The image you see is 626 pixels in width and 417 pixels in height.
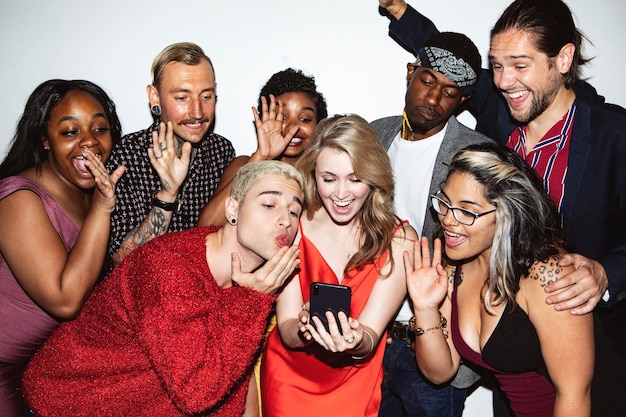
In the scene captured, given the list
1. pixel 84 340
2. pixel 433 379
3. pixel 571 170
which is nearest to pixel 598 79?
pixel 571 170

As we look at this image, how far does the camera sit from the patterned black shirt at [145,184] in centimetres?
280

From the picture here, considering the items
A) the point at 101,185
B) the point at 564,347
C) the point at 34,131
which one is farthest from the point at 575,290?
the point at 34,131

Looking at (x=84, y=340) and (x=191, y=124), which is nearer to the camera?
(x=84, y=340)

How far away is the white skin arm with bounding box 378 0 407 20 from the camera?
3.20 metres

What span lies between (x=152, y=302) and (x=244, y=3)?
7.24 feet

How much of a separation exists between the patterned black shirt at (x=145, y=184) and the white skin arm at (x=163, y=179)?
5.3 inches

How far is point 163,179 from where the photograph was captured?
2.68 meters

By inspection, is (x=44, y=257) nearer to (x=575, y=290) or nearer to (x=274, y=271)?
(x=274, y=271)

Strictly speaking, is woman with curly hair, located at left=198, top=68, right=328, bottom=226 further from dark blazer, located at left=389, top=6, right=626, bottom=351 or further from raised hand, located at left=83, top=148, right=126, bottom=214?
dark blazer, located at left=389, top=6, right=626, bottom=351

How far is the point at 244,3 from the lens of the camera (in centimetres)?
334

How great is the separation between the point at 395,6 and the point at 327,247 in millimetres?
1668

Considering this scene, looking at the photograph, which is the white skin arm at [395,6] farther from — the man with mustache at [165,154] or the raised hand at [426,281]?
the raised hand at [426,281]

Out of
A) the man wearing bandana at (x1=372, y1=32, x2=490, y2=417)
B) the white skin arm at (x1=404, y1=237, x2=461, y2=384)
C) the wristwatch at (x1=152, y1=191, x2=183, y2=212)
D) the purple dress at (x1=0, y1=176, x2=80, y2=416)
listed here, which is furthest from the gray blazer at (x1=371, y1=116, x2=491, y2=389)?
the purple dress at (x1=0, y1=176, x2=80, y2=416)

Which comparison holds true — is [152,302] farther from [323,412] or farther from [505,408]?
[505,408]
